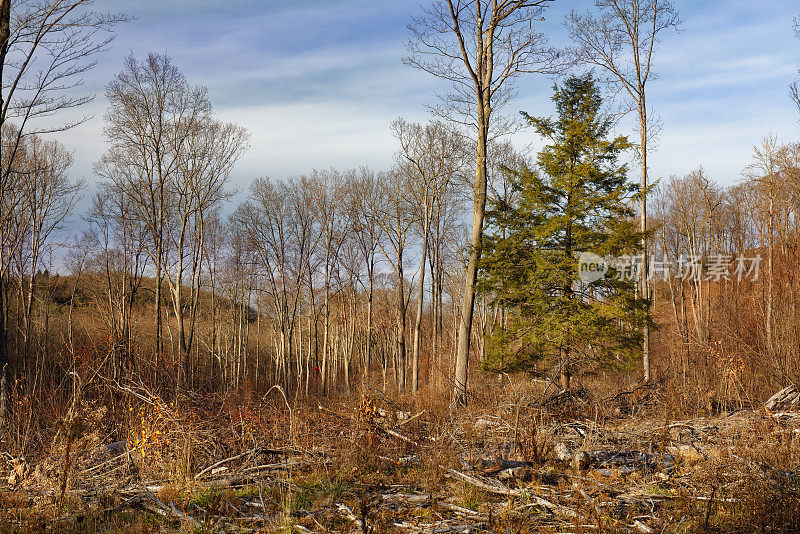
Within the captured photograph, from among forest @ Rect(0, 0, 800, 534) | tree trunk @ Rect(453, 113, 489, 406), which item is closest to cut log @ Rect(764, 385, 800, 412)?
forest @ Rect(0, 0, 800, 534)

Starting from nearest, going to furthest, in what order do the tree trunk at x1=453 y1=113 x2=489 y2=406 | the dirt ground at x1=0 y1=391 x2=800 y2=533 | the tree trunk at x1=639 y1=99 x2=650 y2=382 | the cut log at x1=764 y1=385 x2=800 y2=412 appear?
the dirt ground at x1=0 y1=391 x2=800 y2=533 → the cut log at x1=764 y1=385 x2=800 y2=412 → the tree trunk at x1=453 y1=113 x2=489 y2=406 → the tree trunk at x1=639 y1=99 x2=650 y2=382

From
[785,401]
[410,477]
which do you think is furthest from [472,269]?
[410,477]

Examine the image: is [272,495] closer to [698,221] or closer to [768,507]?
[768,507]

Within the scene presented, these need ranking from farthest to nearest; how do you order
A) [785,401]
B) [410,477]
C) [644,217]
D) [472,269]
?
1. [644,217]
2. [472,269]
3. [785,401]
4. [410,477]

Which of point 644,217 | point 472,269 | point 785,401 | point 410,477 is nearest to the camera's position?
point 410,477

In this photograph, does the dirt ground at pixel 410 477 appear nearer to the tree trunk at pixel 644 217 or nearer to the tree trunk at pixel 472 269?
the tree trunk at pixel 472 269

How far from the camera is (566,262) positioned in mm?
12906

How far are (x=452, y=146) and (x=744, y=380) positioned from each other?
15609mm

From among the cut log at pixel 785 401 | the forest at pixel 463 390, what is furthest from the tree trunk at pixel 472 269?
the cut log at pixel 785 401

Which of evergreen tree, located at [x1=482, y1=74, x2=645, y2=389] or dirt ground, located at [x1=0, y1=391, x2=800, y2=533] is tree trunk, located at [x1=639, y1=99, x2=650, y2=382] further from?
dirt ground, located at [x1=0, y1=391, x2=800, y2=533]

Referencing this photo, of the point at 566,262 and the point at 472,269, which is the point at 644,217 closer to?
the point at 566,262

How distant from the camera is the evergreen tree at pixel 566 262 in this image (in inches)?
500

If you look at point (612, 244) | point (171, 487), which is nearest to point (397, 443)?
point (171, 487)

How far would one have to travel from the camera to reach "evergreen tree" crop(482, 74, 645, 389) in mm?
12703
